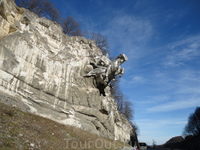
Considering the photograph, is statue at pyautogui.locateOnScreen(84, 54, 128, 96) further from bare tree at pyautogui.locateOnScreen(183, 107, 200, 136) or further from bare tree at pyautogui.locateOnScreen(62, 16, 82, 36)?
bare tree at pyautogui.locateOnScreen(183, 107, 200, 136)

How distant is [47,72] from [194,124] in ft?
204

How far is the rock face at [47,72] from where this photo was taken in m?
10.2

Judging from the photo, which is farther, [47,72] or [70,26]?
[70,26]

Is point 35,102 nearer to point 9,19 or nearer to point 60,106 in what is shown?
point 60,106

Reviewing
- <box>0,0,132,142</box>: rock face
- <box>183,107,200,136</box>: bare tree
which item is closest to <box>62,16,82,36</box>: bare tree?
<box>0,0,132,142</box>: rock face

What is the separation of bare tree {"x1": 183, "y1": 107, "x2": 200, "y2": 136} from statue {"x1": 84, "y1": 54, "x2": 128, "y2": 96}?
164ft

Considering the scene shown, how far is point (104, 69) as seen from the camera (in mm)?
18422

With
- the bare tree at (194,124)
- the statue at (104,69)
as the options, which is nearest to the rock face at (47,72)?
the statue at (104,69)

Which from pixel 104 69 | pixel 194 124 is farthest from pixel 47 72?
pixel 194 124

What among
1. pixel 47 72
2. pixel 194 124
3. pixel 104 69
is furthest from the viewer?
pixel 194 124

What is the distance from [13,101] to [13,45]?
13.9ft

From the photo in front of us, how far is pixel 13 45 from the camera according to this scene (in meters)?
10.7

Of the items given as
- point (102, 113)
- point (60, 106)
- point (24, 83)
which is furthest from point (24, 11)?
point (102, 113)

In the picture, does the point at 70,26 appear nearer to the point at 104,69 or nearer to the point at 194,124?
the point at 104,69
